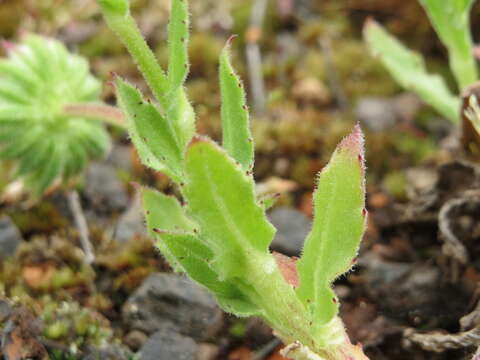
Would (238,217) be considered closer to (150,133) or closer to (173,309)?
(150,133)

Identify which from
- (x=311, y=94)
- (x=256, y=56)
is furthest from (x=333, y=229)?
(x=256, y=56)

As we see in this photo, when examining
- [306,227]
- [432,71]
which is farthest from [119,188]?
[432,71]

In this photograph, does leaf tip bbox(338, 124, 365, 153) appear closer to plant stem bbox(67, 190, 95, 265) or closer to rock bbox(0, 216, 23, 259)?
plant stem bbox(67, 190, 95, 265)

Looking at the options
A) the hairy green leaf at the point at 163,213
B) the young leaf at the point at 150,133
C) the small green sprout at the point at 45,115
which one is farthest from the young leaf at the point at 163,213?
the small green sprout at the point at 45,115

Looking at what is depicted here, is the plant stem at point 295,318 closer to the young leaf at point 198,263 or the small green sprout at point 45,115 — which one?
the young leaf at point 198,263

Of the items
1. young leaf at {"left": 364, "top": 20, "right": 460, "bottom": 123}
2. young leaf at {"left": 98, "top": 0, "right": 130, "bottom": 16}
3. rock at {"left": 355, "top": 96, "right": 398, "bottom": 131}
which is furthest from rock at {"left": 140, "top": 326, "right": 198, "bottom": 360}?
rock at {"left": 355, "top": 96, "right": 398, "bottom": 131}
